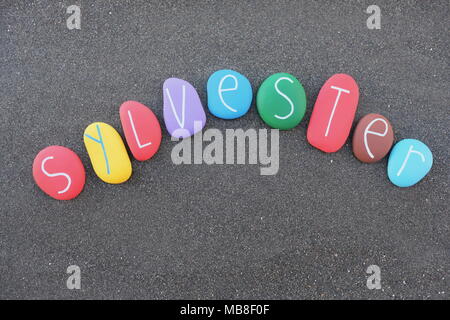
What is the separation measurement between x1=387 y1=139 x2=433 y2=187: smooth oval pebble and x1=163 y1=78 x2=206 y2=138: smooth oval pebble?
1.52 ft

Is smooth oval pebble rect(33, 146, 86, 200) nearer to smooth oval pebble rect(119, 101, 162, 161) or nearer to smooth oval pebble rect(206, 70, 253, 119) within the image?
smooth oval pebble rect(119, 101, 162, 161)

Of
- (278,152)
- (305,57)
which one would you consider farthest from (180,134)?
(305,57)

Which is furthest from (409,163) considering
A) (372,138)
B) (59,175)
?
(59,175)

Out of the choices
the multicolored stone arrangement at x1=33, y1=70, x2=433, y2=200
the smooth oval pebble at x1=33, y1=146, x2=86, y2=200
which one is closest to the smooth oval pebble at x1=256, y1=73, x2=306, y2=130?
the multicolored stone arrangement at x1=33, y1=70, x2=433, y2=200

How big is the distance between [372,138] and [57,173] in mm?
734

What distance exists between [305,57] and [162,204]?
0.50m

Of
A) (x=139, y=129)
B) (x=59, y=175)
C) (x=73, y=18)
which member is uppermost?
(x=73, y=18)

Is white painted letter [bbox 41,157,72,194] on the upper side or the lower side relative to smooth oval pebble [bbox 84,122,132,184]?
lower

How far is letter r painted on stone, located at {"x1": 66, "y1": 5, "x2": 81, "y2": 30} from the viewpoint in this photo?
0.98 metres

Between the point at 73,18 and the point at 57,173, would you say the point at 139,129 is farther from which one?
the point at 73,18

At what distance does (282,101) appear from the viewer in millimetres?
929

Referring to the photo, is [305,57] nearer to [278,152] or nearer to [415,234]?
[278,152]

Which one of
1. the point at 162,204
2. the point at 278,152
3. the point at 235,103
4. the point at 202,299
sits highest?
the point at 235,103

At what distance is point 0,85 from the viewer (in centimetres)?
97
